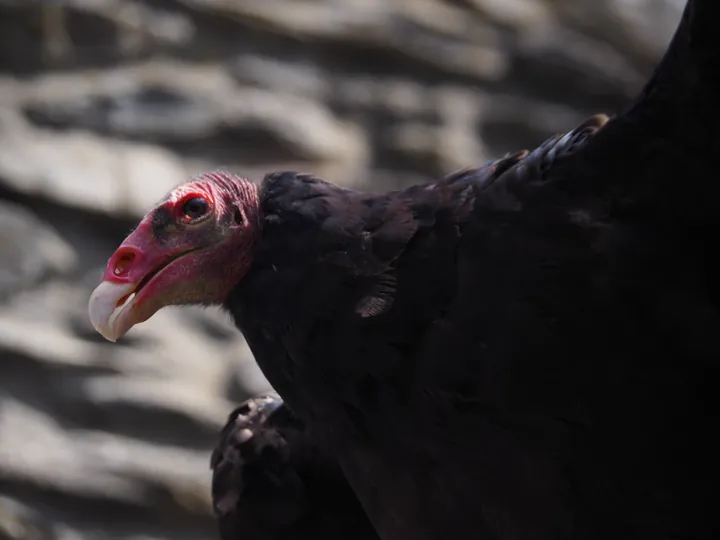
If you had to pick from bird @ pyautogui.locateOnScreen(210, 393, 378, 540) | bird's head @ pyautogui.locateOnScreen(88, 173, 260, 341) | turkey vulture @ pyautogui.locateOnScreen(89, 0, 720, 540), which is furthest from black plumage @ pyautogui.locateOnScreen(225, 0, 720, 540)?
bird @ pyautogui.locateOnScreen(210, 393, 378, 540)

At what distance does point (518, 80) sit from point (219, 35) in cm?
79

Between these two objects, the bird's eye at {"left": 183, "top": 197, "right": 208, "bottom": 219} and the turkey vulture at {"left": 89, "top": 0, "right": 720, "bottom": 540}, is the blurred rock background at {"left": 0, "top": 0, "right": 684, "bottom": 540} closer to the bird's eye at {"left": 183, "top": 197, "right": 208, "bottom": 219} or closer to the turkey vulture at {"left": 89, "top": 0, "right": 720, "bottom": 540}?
the bird's eye at {"left": 183, "top": 197, "right": 208, "bottom": 219}

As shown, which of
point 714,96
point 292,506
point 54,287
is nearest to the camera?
point 714,96

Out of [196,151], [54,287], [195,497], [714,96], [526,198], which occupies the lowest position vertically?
[195,497]

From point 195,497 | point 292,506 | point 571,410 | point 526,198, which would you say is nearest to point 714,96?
point 526,198

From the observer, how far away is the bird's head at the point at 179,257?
102cm

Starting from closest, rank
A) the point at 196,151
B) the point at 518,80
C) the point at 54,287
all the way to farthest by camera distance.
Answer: the point at 54,287
the point at 196,151
the point at 518,80

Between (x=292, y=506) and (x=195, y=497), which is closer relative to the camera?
(x=292, y=506)

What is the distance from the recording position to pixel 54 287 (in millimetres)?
2107

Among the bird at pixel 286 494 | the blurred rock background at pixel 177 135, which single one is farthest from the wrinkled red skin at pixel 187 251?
the blurred rock background at pixel 177 135

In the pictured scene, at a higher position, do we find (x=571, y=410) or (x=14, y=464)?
(x=571, y=410)

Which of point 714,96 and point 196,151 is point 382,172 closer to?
point 196,151

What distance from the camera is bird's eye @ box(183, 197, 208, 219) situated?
1.05 meters

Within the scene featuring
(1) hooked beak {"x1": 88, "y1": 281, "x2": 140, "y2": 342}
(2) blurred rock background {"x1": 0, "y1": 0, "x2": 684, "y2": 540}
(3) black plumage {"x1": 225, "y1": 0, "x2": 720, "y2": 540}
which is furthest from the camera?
(2) blurred rock background {"x1": 0, "y1": 0, "x2": 684, "y2": 540}
